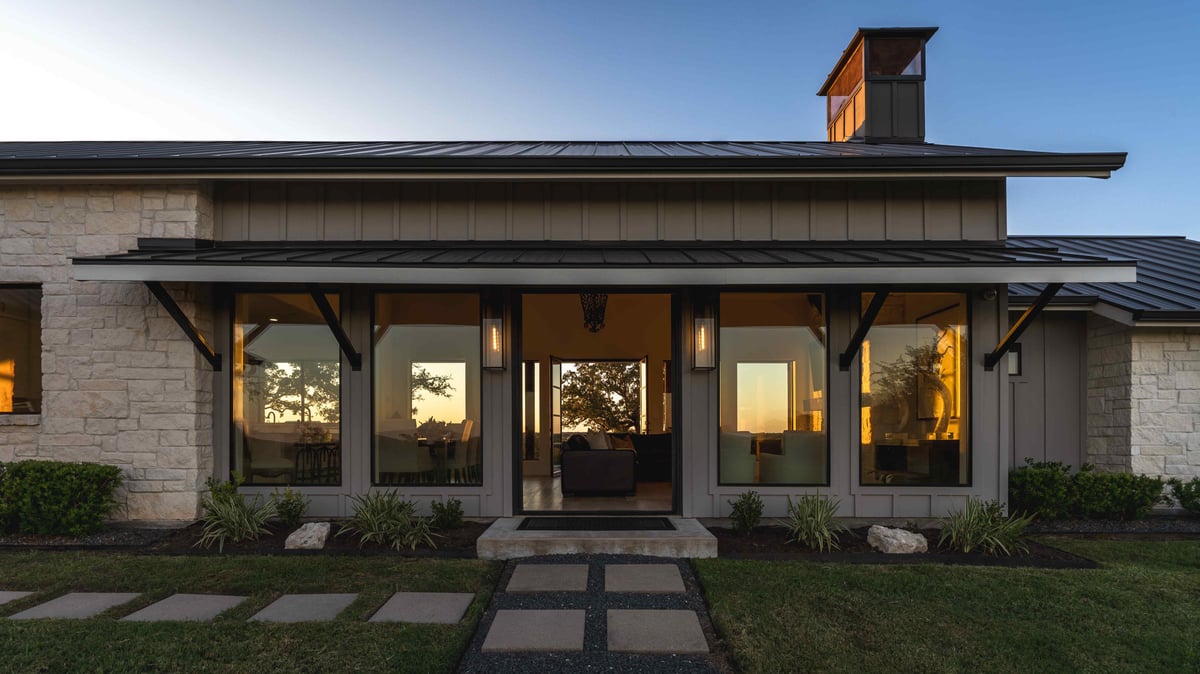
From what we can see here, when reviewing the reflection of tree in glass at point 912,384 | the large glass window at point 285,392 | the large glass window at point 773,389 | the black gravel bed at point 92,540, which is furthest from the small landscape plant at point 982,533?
the black gravel bed at point 92,540

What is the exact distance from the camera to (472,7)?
41.9ft

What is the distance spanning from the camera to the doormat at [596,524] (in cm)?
607

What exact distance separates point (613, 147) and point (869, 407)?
4.48 m

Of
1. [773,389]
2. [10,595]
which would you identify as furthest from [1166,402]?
[10,595]

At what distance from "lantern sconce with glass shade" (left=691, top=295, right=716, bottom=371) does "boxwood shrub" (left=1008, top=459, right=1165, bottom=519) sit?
11.4ft

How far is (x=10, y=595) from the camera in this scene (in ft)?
15.0

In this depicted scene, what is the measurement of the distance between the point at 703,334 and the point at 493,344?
79.5 inches

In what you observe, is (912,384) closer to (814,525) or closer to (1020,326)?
(1020,326)

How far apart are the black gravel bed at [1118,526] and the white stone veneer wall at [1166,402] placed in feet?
2.24

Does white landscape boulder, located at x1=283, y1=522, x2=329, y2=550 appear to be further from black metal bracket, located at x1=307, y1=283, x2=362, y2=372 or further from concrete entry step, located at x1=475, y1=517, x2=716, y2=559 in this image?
black metal bracket, located at x1=307, y1=283, x2=362, y2=372

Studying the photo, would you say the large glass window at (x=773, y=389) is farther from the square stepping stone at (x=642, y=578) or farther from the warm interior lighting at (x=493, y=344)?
the warm interior lighting at (x=493, y=344)

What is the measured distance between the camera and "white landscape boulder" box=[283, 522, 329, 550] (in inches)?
228

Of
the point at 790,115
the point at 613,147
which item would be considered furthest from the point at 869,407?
the point at 790,115

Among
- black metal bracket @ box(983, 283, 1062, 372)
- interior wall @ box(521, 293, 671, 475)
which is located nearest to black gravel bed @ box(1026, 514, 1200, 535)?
black metal bracket @ box(983, 283, 1062, 372)
